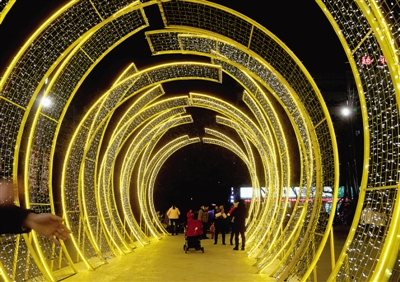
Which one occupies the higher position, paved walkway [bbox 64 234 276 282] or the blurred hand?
the blurred hand

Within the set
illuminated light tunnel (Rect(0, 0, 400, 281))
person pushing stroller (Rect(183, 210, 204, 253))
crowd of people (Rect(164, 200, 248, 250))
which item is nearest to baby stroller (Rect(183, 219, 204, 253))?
person pushing stroller (Rect(183, 210, 204, 253))

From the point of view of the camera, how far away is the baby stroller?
14.4 meters

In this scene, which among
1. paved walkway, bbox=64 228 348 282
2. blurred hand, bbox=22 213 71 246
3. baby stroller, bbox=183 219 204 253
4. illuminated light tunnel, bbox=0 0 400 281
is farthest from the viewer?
baby stroller, bbox=183 219 204 253

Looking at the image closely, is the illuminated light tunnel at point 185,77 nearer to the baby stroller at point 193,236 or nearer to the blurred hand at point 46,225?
the baby stroller at point 193,236

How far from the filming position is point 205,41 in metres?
9.50

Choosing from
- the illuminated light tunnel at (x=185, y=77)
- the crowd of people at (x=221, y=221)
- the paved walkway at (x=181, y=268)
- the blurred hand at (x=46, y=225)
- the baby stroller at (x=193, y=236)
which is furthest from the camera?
the crowd of people at (x=221, y=221)

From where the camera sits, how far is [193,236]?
1445 centimetres

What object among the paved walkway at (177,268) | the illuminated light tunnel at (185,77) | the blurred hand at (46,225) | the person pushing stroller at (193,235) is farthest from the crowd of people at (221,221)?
the blurred hand at (46,225)

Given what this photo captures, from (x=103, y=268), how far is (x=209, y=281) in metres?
2.83

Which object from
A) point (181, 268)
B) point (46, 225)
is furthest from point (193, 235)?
point (46, 225)

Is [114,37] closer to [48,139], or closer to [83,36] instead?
[83,36]

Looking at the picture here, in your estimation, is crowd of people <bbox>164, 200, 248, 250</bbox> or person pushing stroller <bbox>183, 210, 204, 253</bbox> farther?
crowd of people <bbox>164, 200, 248, 250</bbox>

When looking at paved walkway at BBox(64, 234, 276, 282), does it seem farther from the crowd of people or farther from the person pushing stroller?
the crowd of people

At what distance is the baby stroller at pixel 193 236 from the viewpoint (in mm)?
14359
